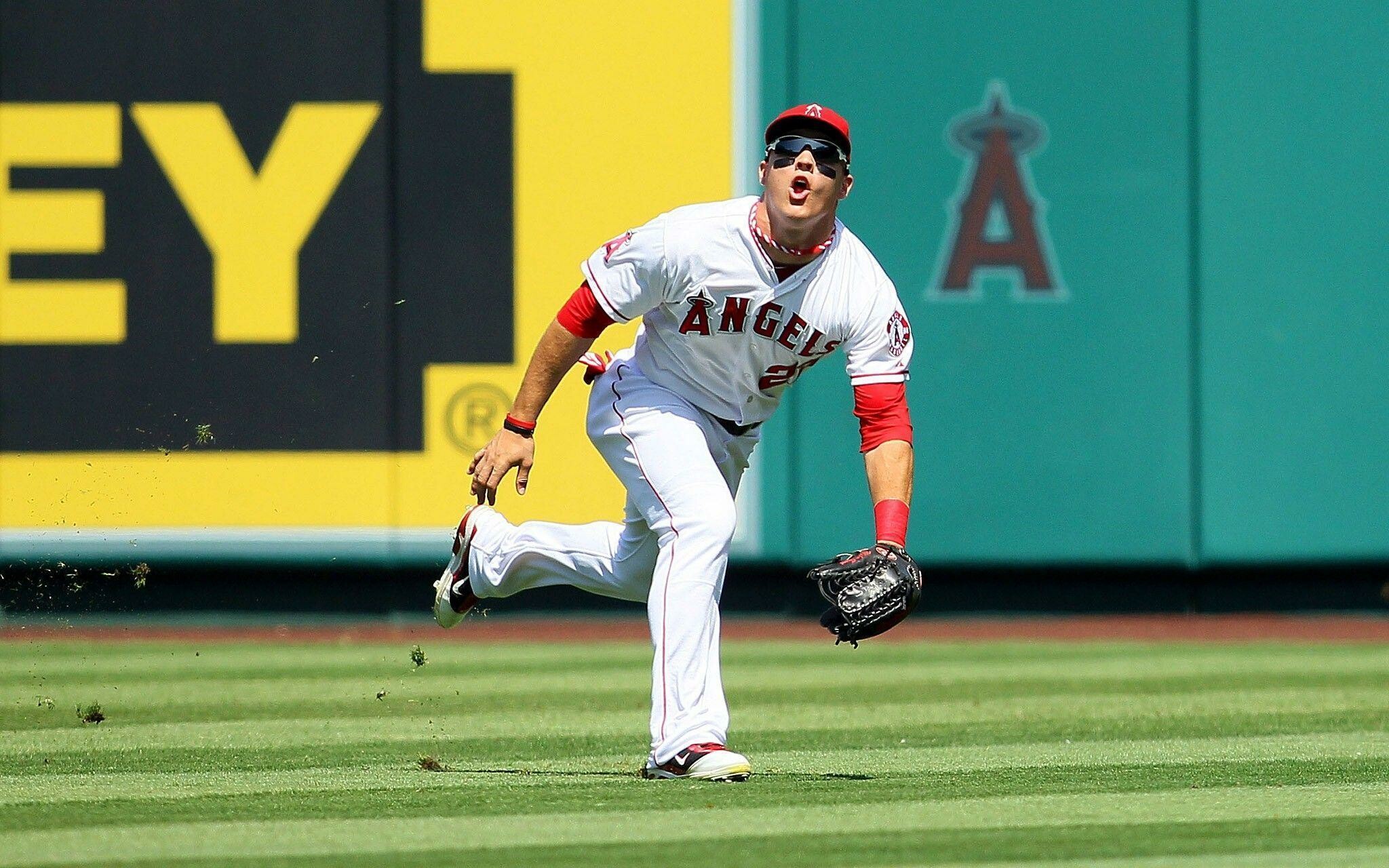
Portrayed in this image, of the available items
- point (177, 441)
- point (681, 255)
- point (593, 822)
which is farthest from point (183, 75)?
point (593, 822)

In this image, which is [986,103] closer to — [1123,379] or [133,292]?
[1123,379]

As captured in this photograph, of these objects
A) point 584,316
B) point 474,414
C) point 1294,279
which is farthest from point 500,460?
point 1294,279

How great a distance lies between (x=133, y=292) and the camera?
9.52 meters

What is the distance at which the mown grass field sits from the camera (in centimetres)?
368

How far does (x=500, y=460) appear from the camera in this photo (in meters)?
4.83

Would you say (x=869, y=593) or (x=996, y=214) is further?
(x=996, y=214)

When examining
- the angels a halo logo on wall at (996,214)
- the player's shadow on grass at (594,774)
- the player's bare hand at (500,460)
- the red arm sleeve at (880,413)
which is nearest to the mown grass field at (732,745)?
the player's shadow on grass at (594,774)

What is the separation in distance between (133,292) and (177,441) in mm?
809

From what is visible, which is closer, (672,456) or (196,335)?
(672,456)

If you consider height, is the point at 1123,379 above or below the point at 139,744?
above

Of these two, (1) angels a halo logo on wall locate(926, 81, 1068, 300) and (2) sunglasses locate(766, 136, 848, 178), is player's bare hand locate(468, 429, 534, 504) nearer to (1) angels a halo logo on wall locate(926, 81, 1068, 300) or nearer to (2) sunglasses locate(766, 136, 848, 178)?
(2) sunglasses locate(766, 136, 848, 178)

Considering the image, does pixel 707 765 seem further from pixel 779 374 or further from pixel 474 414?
pixel 474 414

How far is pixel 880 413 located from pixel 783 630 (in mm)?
4728

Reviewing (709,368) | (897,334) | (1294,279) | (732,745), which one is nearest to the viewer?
(897,334)
